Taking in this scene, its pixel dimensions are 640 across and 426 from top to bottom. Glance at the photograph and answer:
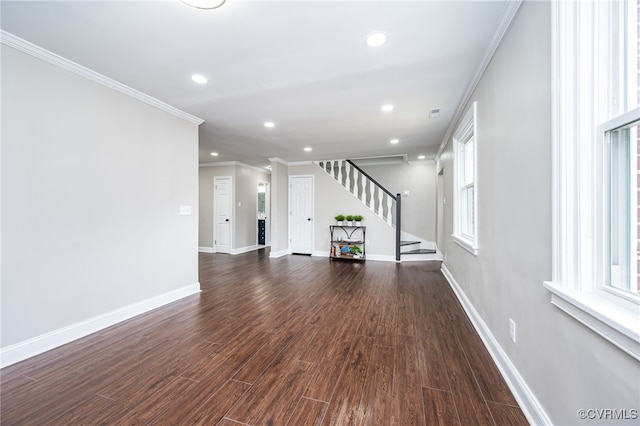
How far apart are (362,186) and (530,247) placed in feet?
16.9

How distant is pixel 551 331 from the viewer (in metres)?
1.25

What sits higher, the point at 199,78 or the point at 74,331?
the point at 199,78

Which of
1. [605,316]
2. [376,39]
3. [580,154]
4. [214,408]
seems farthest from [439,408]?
[376,39]

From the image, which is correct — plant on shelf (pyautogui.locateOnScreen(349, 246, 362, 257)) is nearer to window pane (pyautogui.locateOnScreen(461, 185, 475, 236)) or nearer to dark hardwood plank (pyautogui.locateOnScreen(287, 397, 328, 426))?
window pane (pyautogui.locateOnScreen(461, 185, 475, 236))

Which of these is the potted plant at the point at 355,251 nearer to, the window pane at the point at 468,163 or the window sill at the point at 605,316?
the window pane at the point at 468,163

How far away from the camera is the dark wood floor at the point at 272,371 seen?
4.70 feet

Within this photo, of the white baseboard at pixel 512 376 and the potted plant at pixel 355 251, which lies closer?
the white baseboard at pixel 512 376

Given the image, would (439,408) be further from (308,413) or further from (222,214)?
(222,214)

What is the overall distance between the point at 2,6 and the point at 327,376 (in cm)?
327

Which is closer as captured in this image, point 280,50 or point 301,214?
point 280,50

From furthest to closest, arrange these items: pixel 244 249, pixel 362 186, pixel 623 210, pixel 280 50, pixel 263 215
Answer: pixel 263 215, pixel 244 249, pixel 362 186, pixel 280 50, pixel 623 210

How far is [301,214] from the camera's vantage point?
6.74 meters

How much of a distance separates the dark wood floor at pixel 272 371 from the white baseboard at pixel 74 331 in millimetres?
82

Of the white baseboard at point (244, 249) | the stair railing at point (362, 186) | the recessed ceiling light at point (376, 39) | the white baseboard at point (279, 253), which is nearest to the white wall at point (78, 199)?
the recessed ceiling light at point (376, 39)
